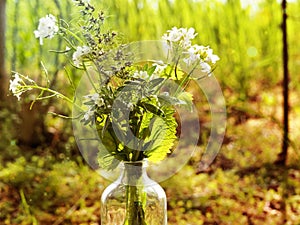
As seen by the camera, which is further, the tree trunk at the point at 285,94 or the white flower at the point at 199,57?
the tree trunk at the point at 285,94

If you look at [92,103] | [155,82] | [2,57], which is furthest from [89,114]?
[2,57]

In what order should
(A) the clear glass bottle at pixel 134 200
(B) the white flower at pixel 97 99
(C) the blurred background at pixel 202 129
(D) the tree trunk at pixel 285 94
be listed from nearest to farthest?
(B) the white flower at pixel 97 99, (A) the clear glass bottle at pixel 134 200, (C) the blurred background at pixel 202 129, (D) the tree trunk at pixel 285 94

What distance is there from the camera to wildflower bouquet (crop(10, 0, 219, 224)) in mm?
952

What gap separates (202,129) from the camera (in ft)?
6.80

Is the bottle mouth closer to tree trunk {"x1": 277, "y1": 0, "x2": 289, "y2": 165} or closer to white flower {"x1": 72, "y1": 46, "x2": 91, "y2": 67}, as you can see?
white flower {"x1": 72, "y1": 46, "x2": 91, "y2": 67}

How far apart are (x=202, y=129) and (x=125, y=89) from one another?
3.75 feet

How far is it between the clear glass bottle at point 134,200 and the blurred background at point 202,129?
0.63 metres

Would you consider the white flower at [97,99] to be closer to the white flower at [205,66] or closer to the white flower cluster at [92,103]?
the white flower cluster at [92,103]

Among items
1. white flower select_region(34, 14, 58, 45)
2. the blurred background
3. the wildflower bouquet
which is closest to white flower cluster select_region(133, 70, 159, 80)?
the wildflower bouquet

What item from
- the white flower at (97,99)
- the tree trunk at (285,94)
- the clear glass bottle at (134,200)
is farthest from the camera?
the tree trunk at (285,94)

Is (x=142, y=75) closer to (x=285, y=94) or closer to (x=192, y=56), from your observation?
(x=192, y=56)

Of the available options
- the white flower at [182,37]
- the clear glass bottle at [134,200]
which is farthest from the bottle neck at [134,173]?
the white flower at [182,37]

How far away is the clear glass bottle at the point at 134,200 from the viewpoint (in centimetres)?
104

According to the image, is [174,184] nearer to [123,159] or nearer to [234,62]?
[234,62]
